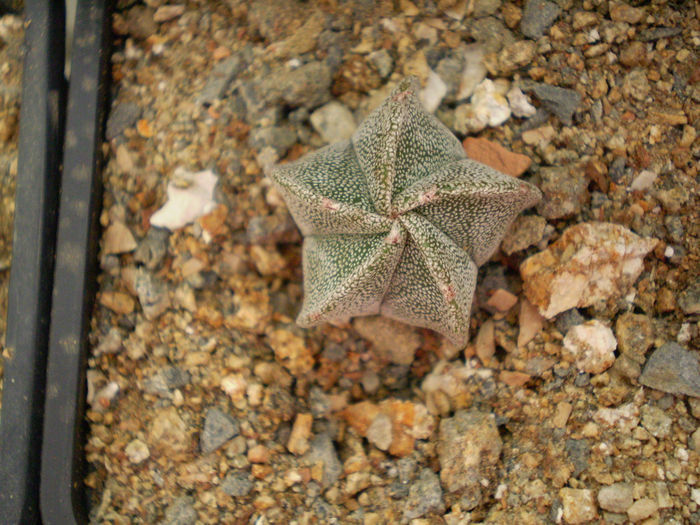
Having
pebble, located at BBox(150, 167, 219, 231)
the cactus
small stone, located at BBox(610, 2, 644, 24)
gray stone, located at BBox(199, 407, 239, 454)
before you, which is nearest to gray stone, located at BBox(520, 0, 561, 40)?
small stone, located at BBox(610, 2, 644, 24)

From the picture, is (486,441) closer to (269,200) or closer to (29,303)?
(269,200)

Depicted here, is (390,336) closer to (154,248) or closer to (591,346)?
(591,346)

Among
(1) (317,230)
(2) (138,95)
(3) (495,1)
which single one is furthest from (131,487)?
(3) (495,1)

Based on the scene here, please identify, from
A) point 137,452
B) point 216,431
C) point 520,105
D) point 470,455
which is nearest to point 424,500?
point 470,455

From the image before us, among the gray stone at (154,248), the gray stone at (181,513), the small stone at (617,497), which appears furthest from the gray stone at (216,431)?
the small stone at (617,497)

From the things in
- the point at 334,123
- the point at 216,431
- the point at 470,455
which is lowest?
the point at 470,455

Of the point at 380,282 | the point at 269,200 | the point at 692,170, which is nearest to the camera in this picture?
the point at 380,282
